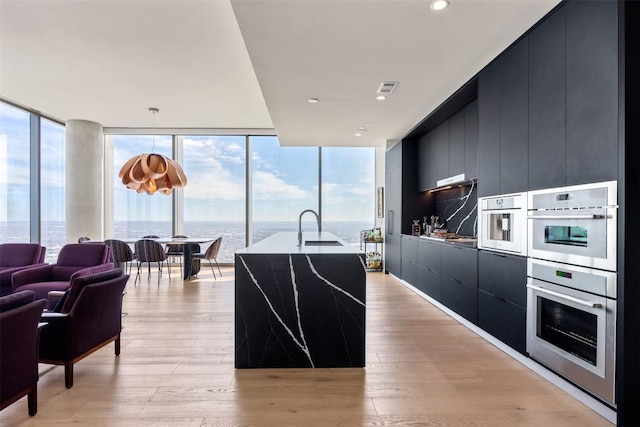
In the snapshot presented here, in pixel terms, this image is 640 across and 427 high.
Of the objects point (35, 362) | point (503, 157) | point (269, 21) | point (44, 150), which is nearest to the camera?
point (35, 362)

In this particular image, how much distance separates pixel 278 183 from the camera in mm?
8070

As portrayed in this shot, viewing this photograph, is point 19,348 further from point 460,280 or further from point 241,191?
point 241,191

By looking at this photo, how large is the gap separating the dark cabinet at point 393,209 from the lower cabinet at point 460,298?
2.00 m

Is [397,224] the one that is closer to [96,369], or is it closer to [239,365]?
[239,365]

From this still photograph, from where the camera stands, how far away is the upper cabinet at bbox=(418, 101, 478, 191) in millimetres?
4340

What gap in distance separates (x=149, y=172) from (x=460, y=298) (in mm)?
4907

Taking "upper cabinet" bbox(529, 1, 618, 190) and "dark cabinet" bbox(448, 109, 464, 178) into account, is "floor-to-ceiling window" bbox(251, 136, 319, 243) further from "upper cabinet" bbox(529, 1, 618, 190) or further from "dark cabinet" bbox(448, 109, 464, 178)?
"upper cabinet" bbox(529, 1, 618, 190)

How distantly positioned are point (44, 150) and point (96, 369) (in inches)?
238

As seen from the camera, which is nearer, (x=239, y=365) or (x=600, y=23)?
(x=600, y=23)

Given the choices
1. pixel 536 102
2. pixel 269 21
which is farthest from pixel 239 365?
pixel 536 102

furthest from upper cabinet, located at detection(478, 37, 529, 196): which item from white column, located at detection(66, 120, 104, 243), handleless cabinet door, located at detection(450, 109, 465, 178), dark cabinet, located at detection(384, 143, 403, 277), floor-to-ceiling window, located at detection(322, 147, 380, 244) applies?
white column, located at detection(66, 120, 104, 243)

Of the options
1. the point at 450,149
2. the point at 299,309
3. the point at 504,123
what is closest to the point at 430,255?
the point at 450,149

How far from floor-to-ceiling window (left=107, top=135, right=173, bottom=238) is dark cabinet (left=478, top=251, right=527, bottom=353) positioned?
6.81 meters

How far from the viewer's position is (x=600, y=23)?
2.06 m
